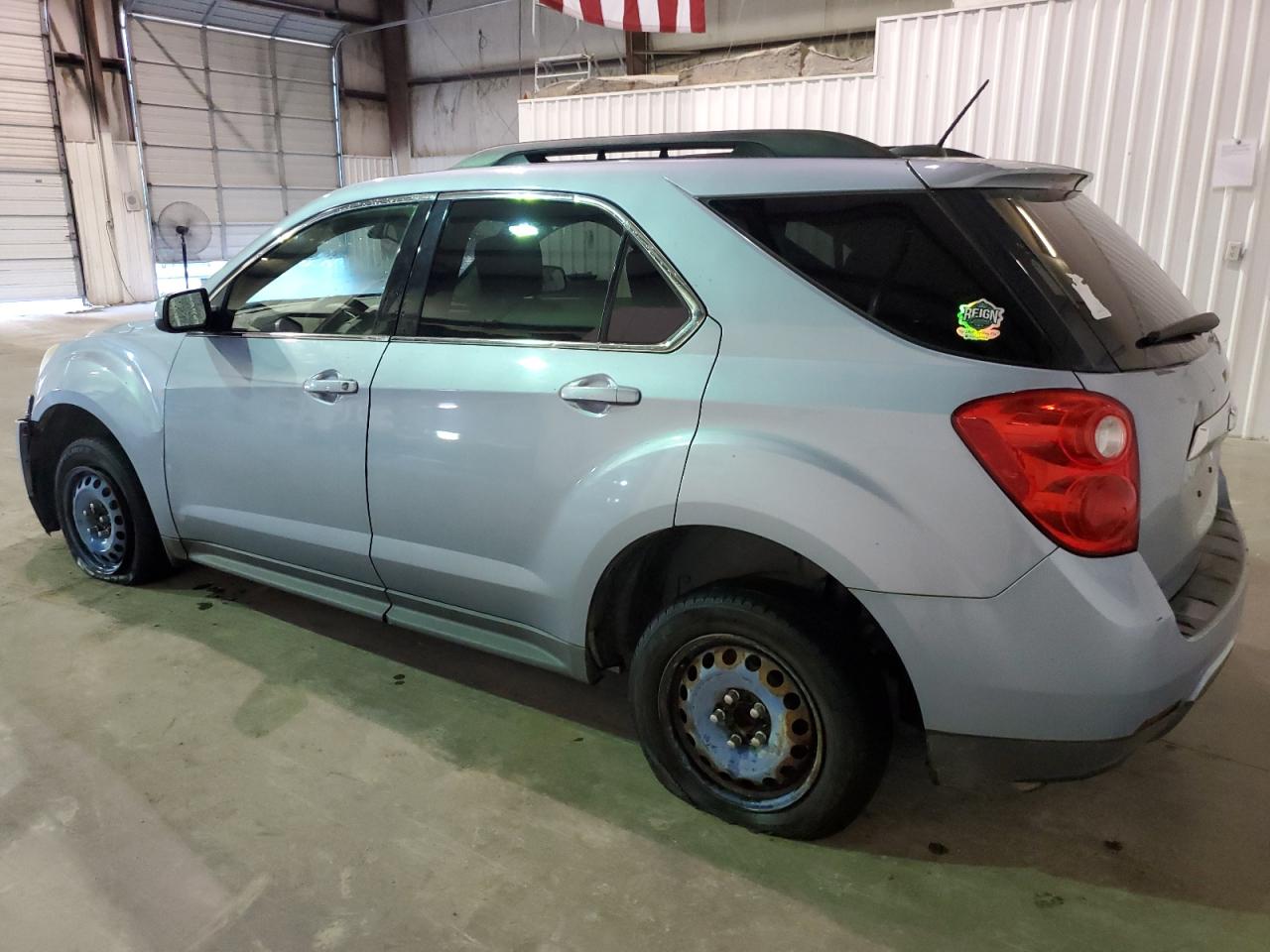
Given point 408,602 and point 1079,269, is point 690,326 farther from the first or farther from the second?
point 408,602

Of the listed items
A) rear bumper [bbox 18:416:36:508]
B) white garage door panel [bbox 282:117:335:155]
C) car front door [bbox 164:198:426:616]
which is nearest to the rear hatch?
car front door [bbox 164:198:426:616]

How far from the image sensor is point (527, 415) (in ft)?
7.70

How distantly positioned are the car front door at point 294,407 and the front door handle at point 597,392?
2.42ft

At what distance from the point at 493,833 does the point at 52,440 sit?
9.04 feet

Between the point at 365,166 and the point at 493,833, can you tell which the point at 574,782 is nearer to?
the point at 493,833

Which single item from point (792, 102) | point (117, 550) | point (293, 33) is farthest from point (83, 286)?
point (117, 550)

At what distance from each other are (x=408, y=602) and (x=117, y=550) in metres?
1.66

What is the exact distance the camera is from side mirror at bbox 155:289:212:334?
9.87 feet

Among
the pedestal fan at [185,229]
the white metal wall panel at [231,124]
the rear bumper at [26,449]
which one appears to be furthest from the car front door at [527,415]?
the white metal wall panel at [231,124]

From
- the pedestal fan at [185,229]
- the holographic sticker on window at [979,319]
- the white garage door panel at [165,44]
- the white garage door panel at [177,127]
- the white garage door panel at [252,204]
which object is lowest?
the holographic sticker on window at [979,319]

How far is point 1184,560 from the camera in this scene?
199 cm

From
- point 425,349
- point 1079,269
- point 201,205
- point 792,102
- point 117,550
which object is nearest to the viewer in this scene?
point 1079,269

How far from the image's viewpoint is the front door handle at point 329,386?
2.70m

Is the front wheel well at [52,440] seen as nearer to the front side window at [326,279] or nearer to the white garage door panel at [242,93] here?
the front side window at [326,279]
